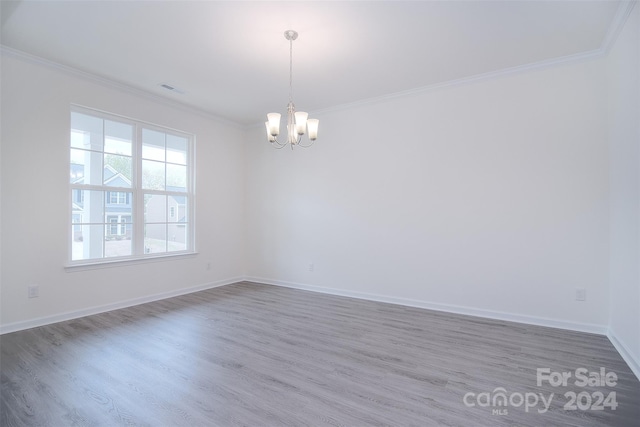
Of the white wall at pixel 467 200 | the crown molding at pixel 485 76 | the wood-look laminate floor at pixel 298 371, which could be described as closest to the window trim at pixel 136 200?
the wood-look laminate floor at pixel 298 371

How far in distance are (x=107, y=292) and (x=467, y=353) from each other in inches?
159

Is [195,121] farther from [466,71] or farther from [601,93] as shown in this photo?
[601,93]

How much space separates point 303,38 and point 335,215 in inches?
98.4

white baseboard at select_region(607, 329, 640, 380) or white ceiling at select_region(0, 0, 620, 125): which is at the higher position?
white ceiling at select_region(0, 0, 620, 125)

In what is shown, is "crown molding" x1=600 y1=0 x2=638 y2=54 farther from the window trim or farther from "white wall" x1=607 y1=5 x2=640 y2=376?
the window trim

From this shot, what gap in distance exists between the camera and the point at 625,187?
2656 millimetres

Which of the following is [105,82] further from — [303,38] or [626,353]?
[626,353]

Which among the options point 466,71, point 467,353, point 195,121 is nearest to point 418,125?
point 466,71

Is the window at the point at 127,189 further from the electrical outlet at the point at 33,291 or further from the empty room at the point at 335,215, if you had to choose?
the electrical outlet at the point at 33,291

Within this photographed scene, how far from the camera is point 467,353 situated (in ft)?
8.86

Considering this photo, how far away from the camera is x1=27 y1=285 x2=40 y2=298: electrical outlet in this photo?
327 centimetres

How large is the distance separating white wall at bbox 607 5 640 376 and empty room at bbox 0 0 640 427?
3cm

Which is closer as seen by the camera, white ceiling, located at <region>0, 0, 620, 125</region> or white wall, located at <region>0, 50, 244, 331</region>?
white ceiling, located at <region>0, 0, 620, 125</region>

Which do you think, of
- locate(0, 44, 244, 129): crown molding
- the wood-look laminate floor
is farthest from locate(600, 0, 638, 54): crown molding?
locate(0, 44, 244, 129): crown molding
